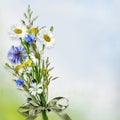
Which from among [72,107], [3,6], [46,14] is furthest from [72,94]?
[3,6]

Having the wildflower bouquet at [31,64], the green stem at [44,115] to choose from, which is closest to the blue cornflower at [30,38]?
the wildflower bouquet at [31,64]

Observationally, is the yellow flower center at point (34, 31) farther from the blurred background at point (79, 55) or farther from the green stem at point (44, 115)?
the green stem at point (44, 115)

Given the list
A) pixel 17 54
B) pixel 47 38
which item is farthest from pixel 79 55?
pixel 17 54

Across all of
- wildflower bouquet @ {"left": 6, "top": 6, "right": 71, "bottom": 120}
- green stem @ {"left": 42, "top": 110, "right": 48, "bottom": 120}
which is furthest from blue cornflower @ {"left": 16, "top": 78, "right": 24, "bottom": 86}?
green stem @ {"left": 42, "top": 110, "right": 48, "bottom": 120}

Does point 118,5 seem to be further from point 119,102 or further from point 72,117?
point 72,117

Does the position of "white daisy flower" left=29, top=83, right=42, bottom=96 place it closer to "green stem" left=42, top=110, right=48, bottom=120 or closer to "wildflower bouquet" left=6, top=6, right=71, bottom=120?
"wildflower bouquet" left=6, top=6, right=71, bottom=120

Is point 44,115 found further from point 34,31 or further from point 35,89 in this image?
point 34,31
